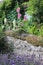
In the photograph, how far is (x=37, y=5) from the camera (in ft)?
33.5

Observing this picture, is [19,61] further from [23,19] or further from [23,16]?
[23,16]

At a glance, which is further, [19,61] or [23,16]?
[23,16]

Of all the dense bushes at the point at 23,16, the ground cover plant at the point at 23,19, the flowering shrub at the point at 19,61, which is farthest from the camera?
the dense bushes at the point at 23,16

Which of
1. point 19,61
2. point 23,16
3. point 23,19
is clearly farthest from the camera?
point 23,16

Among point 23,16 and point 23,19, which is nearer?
point 23,19

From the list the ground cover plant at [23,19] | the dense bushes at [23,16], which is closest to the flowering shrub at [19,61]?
the ground cover plant at [23,19]

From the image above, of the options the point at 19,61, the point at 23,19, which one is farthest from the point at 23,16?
the point at 19,61

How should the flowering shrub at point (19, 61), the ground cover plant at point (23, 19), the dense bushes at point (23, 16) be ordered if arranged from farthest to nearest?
the dense bushes at point (23, 16) → the ground cover plant at point (23, 19) → the flowering shrub at point (19, 61)

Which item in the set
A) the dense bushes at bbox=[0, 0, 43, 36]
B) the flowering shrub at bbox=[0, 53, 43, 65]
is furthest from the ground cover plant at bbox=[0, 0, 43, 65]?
the flowering shrub at bbox=[0, 53, 43, 65]

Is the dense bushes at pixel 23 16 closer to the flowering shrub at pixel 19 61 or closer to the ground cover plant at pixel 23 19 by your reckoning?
the ground cover plant at pixel 23 19

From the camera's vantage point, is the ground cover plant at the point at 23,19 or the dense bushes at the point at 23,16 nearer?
the ground cover plant at the point at 23,19

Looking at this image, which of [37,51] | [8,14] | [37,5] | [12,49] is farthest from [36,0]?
[12,49]

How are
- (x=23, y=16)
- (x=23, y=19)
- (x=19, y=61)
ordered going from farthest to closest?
(x=23, y=16)
(x=23, y=19)
(x=19, y=61)

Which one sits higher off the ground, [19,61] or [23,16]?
[19,61]
